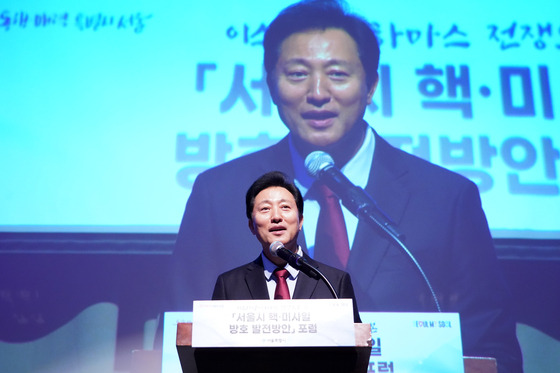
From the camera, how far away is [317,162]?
317 cm

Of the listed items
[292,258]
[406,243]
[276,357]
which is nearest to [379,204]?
[406,243]

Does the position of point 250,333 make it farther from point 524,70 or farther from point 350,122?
point 524,70

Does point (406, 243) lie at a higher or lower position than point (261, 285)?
higher

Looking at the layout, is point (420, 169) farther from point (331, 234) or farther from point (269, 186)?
point (269, 186)

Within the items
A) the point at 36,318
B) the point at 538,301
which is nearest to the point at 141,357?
the point at 36,318

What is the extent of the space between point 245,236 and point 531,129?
189 centimetres

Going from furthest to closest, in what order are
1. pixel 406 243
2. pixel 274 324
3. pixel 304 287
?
pixel 406 243, pixel 304 287, pixel 274 324

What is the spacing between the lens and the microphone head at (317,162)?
10.4 feet

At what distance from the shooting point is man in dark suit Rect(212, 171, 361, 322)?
62.5 inches

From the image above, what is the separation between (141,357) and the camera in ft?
9.23

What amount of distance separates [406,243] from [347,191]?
1.45ft

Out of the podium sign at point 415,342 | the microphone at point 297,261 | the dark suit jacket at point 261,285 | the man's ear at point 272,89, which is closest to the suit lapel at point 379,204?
the podium sign at point 415,342

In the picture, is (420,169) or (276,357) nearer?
(276,357)

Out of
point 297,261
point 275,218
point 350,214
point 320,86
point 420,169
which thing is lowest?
point 297,261
